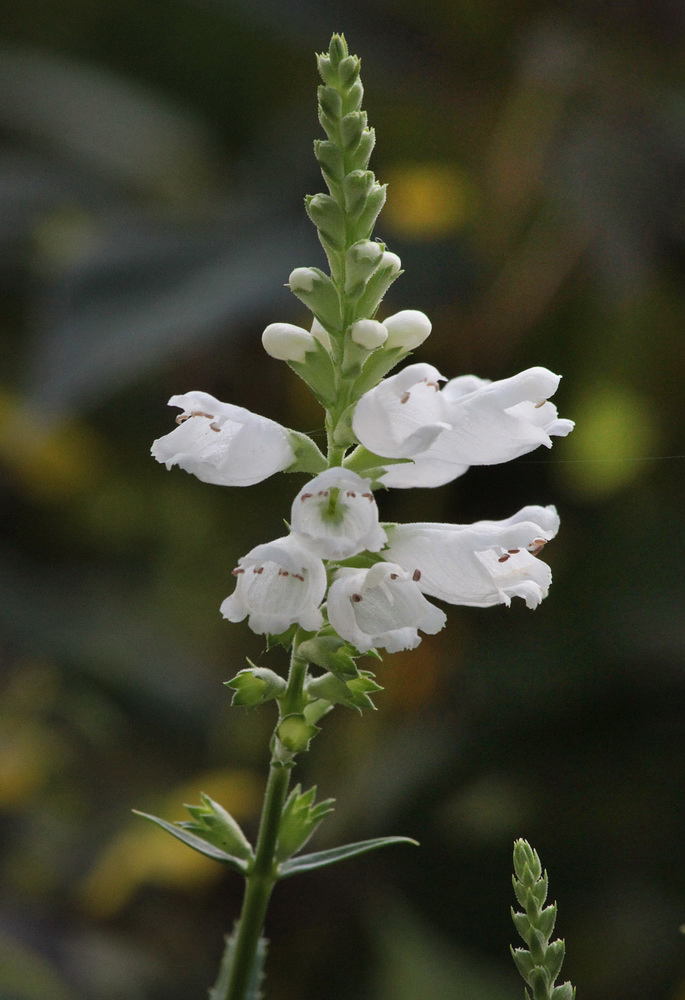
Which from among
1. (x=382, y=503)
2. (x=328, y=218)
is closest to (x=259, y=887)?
(x=328, y=218)

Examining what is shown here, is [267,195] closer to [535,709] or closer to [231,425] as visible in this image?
[535,709]

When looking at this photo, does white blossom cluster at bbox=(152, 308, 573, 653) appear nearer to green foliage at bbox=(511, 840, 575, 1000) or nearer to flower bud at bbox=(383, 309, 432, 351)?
flower bud at bbox=(383, 309, 432, 351)

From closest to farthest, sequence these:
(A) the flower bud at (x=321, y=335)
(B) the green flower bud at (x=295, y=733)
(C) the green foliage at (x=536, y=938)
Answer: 1. (C) the green foliage at (x=536, y=938)
2. (B) the green flower bud at (x=295, y=733)
3. (A) the flower bud at (x=321, y=335)

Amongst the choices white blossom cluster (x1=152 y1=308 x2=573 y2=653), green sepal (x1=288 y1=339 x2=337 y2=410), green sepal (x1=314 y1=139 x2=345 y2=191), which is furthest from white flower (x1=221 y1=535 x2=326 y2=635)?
green sepal (x1=314 y1=139 x2=345 y2=191)

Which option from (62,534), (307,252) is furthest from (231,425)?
(62,534)

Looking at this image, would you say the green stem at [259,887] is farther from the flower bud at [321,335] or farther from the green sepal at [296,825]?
the flower bud at [321,335]

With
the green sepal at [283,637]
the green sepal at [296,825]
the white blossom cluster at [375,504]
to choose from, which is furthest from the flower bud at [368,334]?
the green sepal at [296,825]

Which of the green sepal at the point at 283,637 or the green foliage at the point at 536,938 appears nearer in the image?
the green foliage at the point at 536,938

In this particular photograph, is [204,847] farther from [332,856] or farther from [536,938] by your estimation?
[536,938]
